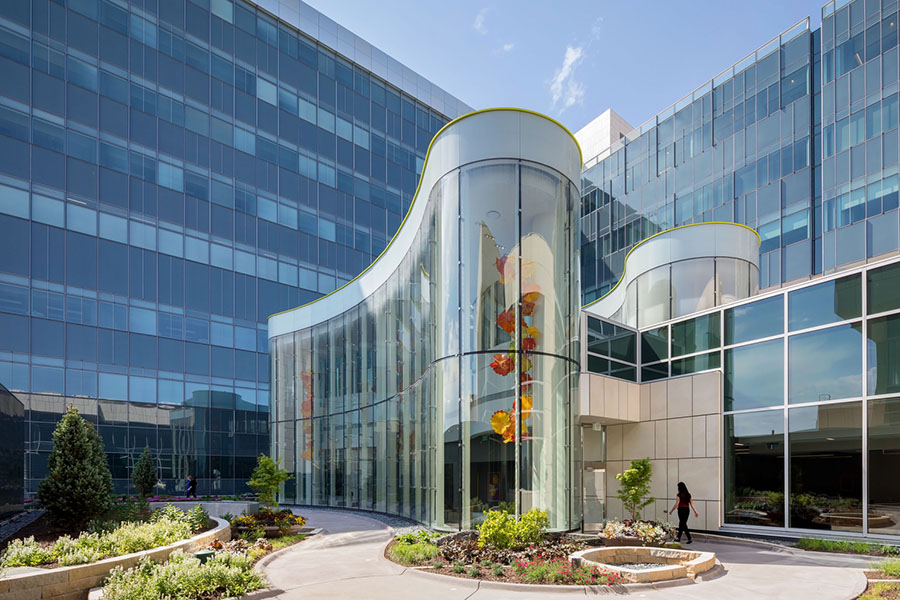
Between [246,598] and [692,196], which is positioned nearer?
[246,598]

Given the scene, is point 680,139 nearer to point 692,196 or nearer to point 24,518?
point 692,196

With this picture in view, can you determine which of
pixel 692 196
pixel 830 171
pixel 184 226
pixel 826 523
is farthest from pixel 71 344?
pixel 830 171

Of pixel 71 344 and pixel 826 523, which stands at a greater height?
pixel 71 344

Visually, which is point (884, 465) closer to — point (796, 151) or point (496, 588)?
point (496, 588)

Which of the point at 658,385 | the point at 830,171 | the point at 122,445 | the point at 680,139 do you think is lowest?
the point at 122,445

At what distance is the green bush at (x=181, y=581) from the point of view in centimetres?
877

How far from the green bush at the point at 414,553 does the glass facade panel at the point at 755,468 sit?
31.3 feet

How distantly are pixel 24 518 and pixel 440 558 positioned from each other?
39.9 ft

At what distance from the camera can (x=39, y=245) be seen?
111ft

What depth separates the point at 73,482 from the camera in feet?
44.1

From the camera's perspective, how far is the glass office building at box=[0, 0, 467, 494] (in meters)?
33.9

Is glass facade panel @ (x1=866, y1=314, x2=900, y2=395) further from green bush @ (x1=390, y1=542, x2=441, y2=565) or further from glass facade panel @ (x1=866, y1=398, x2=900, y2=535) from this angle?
green bush @ (x1=390, y1=542, x2=441, y2=565)

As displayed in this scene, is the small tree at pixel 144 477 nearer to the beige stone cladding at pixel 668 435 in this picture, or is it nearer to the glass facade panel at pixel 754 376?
the beige stone cladding at pixel 668 435

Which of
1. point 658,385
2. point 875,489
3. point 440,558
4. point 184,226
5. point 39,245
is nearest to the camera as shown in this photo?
point 440,558
